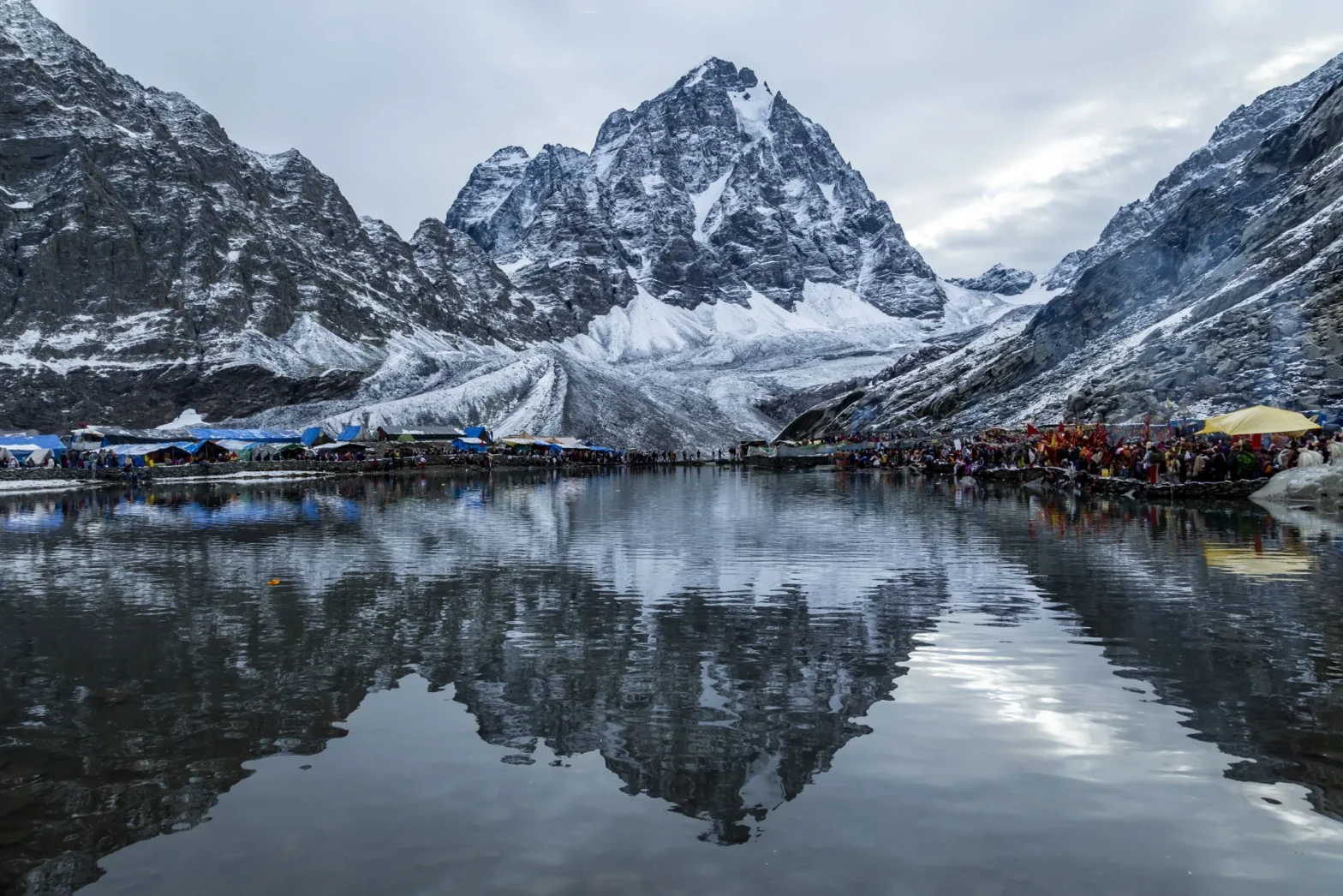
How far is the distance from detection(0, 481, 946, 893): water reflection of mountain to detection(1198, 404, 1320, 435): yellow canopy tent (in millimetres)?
27174

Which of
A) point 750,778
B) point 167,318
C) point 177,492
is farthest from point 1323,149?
point 167,318

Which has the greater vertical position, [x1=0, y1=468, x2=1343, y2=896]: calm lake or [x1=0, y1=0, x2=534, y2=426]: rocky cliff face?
[x1=0, y1=0, x2=534, y2=426]: rocky cliff face

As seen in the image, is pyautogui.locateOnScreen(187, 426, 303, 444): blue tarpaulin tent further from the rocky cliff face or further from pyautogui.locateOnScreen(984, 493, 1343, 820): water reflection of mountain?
pyautogui.locateOnScreen(984, 493, 1343, 820): water reflection of mountain

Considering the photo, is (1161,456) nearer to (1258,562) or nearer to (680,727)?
(1258,562)

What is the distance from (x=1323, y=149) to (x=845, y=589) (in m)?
93.7

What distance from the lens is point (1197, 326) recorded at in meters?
68.1

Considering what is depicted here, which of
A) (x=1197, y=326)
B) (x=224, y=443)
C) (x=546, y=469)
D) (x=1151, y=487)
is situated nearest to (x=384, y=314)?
(x=224, y=443)

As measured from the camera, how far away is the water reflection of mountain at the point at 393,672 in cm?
717

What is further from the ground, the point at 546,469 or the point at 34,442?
the point at 34,442

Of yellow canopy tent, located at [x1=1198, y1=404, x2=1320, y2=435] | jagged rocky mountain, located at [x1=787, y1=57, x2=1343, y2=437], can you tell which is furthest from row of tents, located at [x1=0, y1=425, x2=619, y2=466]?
yellow canopy tent, located at [x1=1198, y1=404, x2=1320, y2=435]

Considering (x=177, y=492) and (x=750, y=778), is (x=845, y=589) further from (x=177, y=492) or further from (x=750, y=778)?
(x=177, y=492)

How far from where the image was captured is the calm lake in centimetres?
593

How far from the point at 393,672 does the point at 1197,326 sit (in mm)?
71270

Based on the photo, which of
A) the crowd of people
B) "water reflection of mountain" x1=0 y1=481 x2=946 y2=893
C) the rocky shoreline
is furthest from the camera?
the crowd of people
